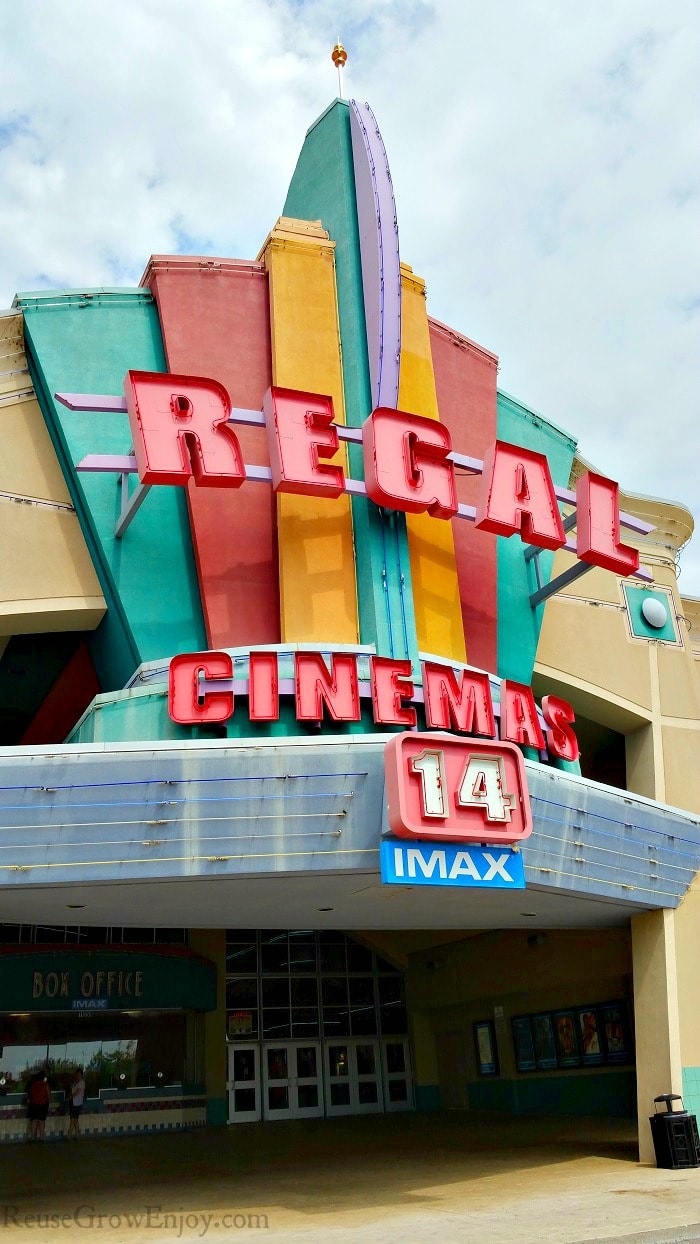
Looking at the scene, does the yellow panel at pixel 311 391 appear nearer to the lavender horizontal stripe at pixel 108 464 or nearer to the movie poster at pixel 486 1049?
the lavender horizontal stripe at pixel 108 464

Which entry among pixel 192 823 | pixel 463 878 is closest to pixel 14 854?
pixel 192 823

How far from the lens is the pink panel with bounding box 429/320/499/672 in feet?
70.2

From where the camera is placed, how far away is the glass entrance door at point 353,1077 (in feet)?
96.2

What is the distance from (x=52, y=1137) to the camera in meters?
26.0

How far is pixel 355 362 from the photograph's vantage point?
21.3 m

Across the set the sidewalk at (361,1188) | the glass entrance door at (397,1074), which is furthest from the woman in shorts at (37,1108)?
the glass entrance door at (397,1074)

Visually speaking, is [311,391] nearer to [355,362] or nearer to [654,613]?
[355,362]

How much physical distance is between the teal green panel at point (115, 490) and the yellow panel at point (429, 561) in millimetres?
4221

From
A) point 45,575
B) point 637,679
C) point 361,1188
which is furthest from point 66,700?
point 637,679

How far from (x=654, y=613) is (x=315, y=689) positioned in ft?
41.2

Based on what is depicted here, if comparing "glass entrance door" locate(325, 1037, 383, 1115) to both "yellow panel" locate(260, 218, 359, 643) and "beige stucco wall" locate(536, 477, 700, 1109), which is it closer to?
"beige stucco wall" locate(536, 477, 700, 1109)

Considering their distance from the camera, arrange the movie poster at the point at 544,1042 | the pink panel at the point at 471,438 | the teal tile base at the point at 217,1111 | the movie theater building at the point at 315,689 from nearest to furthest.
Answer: the movie theater building at the point at 315,689
the pink panel at the point at 471,438
the movie poster at the point at 544,1042
the teal tile base at the point at 217,1111

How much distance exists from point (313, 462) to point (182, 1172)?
1309 cm

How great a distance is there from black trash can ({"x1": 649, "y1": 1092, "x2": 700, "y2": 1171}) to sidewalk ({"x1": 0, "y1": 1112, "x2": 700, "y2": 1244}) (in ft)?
1.34
